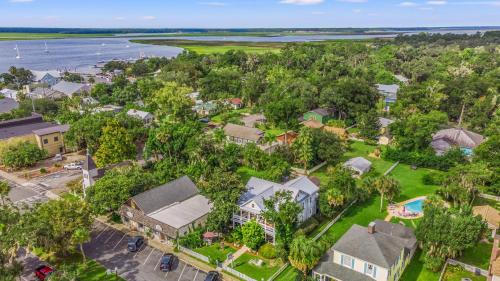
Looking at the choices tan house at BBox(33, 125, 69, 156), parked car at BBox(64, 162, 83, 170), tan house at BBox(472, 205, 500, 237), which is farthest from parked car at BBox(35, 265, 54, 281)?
tan house at BBox(472, 205, 500, 237)

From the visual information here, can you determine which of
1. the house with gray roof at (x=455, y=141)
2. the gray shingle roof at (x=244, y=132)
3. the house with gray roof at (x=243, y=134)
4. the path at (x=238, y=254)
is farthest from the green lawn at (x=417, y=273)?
the gray shingle roof at (x=244, y=132)

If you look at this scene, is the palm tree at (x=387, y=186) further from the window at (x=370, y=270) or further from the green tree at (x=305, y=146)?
the window at (x=370, y=270)

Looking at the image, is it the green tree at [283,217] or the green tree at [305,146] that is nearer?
the green tree at [283,217]

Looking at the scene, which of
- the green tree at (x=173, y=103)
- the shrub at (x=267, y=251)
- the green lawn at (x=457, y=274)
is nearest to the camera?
the green lawn at (x=457, y=274)

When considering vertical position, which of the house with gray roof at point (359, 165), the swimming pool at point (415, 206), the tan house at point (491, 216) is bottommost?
the swimming pool at point (415, 206)

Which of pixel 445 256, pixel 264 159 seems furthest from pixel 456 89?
pixel 445 256

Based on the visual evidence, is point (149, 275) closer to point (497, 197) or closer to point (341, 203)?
point (341, 203)
